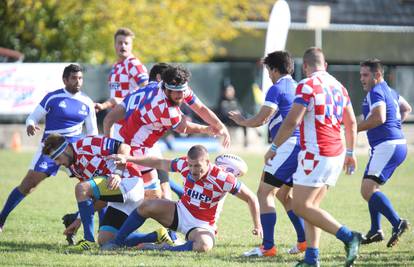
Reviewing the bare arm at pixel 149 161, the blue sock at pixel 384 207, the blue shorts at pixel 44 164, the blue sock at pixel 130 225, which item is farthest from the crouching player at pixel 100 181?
the blue sock at pixel 384 207

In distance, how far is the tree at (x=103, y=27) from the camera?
23.3 meters

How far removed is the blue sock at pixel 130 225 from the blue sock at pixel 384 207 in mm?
2294

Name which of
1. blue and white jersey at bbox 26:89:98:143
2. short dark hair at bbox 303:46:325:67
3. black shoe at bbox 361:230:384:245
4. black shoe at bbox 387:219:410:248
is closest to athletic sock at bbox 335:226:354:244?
short dark hair at bbox 303:46:325:67

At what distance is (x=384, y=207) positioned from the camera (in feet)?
26.8

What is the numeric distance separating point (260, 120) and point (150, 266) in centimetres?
160

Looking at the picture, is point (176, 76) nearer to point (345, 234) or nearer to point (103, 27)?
point (345, 234)

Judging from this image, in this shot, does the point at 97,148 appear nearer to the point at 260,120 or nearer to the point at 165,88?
the point at 165,88

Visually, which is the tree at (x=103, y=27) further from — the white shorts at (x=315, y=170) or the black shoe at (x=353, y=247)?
the black shoe at (x=353, y=247)

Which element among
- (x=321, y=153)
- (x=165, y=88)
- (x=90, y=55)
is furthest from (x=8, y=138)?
(x=321, y=153)

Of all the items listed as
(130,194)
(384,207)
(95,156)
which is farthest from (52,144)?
(384,207)

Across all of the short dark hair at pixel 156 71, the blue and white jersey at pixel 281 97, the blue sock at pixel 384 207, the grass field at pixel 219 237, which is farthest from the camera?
the short dark hair at pixel 156 71

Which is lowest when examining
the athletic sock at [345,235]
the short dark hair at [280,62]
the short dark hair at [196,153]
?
the athletic sock at [345,235]

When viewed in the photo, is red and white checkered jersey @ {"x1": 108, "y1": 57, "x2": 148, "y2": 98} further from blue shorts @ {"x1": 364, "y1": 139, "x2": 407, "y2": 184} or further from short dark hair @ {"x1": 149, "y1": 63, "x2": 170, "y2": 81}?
blue shorts @ {"x1": 364, "y1": 139, "x2": 407, "y2": 184}

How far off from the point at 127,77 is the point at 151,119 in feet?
7.59
